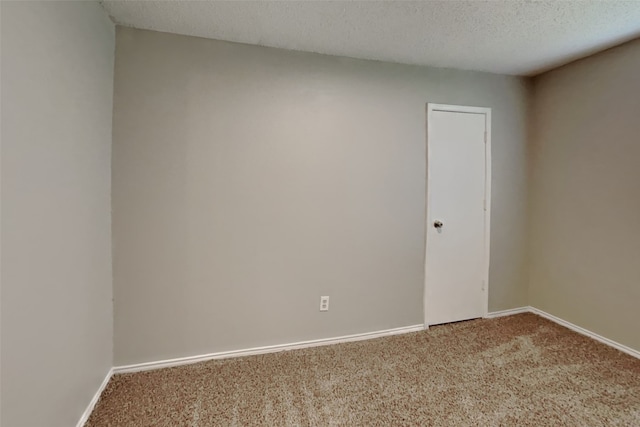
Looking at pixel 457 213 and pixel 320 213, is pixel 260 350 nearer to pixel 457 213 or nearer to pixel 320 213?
pixel 320 213

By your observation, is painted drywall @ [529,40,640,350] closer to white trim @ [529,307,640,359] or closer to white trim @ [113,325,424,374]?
white trim @ [529,307,640,359]

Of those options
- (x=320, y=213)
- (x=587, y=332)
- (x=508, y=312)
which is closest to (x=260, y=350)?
(x=320, y=213)

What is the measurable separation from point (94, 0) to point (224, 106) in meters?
0.84

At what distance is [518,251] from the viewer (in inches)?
117

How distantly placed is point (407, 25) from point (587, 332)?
286cm

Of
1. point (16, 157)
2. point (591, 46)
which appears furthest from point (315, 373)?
point (591, 46)

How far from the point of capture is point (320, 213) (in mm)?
2355

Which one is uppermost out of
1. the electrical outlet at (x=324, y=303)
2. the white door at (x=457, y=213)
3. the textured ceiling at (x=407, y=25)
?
the textured ceiling at (x=407, y=25)

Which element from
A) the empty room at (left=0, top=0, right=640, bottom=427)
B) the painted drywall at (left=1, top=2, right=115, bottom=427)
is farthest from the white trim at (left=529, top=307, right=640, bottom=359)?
the painted drywall at (left=1, top=2, right=115, bottom=427)

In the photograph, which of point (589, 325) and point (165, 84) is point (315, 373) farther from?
point (589, 325)

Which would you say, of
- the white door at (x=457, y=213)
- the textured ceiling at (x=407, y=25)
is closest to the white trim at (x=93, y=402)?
the textured ceiling at (x=407, y=25)

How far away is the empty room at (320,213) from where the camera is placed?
1.38 metres

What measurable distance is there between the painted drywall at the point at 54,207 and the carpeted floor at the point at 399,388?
16.8 inches

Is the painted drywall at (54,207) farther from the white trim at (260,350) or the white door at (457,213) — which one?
the white door at (457,213)
